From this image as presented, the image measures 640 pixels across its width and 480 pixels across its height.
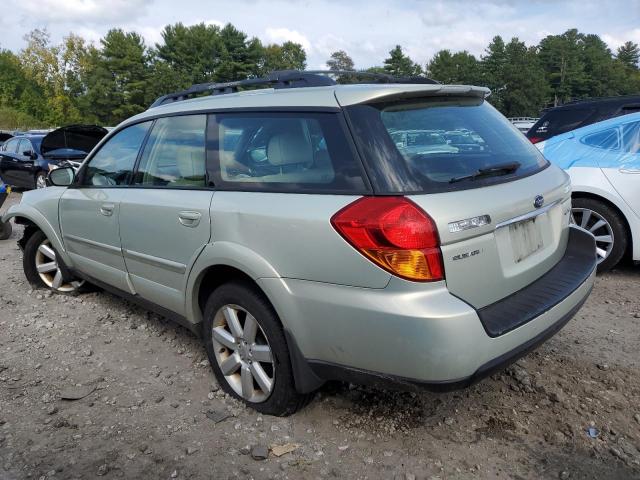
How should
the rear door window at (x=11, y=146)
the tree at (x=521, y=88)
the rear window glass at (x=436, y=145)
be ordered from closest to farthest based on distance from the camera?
the rear window glass at (x=436, y=145) < the rear door window at (x=11, y=146) < the tree at (x=521, y=88)

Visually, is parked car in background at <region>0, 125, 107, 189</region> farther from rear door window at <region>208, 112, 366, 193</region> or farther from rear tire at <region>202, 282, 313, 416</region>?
rear tire at <region>202, 282, 313, 416</region>

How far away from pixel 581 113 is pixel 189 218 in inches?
201

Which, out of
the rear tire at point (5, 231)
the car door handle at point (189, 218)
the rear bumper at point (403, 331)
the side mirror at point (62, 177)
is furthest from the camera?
the rear tire at point (5, 231)

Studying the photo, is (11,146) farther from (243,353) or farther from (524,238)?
(524,238)

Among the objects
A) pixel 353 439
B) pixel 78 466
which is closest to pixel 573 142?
pixel 353 439

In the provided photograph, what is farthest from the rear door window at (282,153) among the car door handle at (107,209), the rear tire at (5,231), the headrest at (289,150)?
the rear tire at (5,231)

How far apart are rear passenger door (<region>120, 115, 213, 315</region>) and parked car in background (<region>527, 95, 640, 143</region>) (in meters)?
4.41

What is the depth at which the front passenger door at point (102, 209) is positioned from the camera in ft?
12.2

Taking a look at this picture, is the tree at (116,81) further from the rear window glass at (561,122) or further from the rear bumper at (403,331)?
the rear bumper at (403,331)

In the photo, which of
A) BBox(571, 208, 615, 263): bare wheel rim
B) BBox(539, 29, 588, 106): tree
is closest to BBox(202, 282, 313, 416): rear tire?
BBox(571, 208, 615, 263): bare wheel rim

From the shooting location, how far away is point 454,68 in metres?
88.0

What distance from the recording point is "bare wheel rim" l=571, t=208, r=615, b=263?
16.6ft

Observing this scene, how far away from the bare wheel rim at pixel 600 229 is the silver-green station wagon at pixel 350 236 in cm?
214

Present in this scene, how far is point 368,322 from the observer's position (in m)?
2.21
